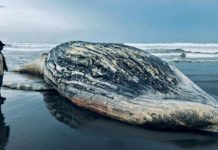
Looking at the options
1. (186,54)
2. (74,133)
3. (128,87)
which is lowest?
(186,54)

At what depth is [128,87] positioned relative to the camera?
22.5 feet

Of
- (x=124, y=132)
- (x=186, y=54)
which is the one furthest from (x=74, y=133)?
(x=186, y=54)

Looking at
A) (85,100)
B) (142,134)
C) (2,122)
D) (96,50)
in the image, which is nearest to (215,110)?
(142,134)

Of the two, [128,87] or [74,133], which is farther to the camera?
[128,87]

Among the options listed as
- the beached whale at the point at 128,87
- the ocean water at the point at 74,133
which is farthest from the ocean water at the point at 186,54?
the ocean water at the point at 74,133

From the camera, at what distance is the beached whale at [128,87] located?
242 inches

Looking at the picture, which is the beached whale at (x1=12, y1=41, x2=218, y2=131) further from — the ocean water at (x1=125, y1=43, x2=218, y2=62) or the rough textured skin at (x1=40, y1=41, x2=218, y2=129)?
the ocean water at (x1=125, y1=43, x2=218, y2=62)

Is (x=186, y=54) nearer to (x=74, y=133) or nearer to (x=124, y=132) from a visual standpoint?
(x=124, y=132)

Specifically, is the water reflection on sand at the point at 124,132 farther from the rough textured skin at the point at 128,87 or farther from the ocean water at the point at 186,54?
the ocean water at the point at 186,54

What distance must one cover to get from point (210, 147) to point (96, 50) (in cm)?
359

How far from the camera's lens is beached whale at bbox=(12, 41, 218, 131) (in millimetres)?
6137

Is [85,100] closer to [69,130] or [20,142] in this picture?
[69,130]

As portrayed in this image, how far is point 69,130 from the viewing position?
593cm

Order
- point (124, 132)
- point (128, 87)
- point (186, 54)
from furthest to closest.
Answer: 1. point (186, 54)
2. point (128, 87)
3. point (124, 132)
